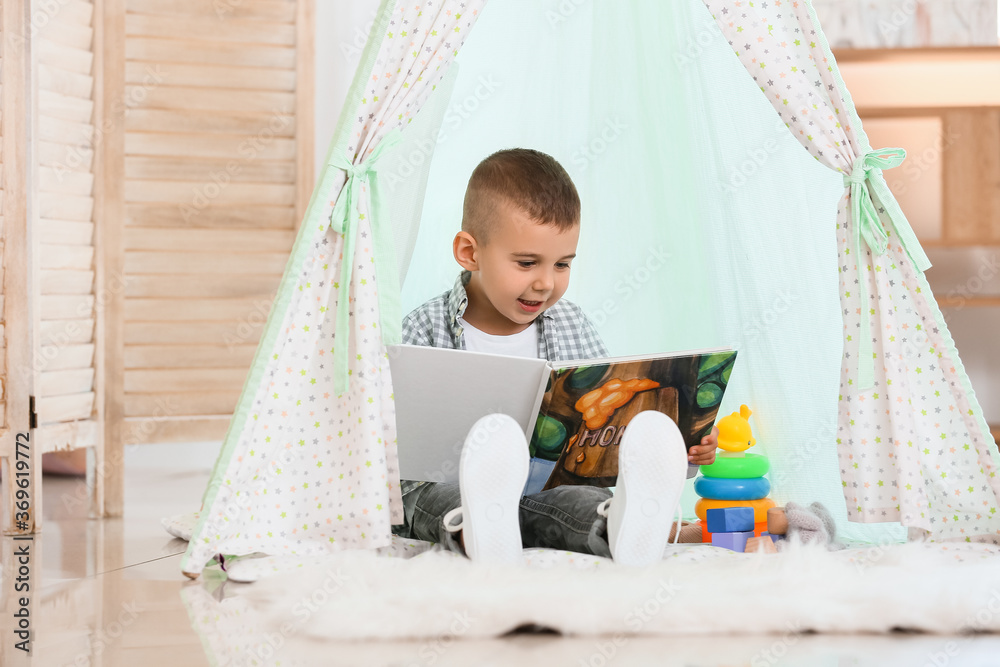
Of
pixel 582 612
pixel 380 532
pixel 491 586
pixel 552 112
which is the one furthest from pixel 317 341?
pixel 552 112

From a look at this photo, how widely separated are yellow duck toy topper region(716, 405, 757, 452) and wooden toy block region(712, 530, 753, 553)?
0.16 meters

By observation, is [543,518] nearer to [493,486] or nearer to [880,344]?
[493,486]

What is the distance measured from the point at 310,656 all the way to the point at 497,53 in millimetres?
1400

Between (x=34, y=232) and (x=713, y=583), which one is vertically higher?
(x=34, y=232)

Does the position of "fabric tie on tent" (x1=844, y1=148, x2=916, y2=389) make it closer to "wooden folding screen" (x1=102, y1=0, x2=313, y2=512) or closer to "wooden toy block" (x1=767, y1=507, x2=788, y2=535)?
"wooden toy block" (x1=767, y1=507, x2=788, y2=535)

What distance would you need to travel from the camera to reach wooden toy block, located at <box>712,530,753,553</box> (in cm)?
163

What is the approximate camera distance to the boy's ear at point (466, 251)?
5.99ft

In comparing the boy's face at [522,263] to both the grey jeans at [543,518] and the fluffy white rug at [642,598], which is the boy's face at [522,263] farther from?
the fluffy white rug at [642,598]

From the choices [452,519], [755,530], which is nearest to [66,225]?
[452,519]

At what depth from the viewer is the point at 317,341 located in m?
1.55

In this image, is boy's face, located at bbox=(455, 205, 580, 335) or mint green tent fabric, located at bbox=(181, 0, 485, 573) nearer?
mint green tent fabric, located at bbox=(181, 0, 485, 573)

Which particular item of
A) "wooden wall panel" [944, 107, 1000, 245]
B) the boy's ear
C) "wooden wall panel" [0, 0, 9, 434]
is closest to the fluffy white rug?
the boy's ear

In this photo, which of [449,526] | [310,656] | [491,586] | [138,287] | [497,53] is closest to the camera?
[310,656]

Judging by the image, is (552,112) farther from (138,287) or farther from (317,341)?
(138,287)
